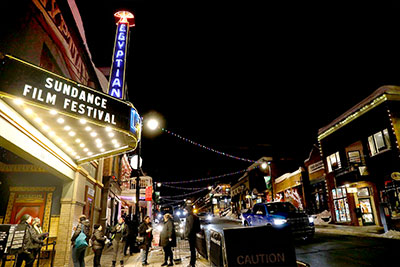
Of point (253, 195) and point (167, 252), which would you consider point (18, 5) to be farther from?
point (253, 195)

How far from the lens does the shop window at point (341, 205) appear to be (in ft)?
69.2

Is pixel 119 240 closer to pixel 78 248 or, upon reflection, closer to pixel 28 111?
pixel 78 248

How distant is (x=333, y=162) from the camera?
23094 mm

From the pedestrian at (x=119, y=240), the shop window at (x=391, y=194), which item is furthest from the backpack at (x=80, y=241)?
the shop window at (x=391, y=194)

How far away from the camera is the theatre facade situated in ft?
17.9

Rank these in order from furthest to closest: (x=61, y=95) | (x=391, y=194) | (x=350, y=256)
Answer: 1. (x=391, y=194)
2. (x=350, y=256)
3. (x=61, y=95)

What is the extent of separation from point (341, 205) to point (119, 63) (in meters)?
21.9

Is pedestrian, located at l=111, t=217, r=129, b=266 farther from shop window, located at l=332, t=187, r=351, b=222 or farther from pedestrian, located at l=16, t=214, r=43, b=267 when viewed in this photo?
shop window, located at l=332, t=187, r=351, b=222

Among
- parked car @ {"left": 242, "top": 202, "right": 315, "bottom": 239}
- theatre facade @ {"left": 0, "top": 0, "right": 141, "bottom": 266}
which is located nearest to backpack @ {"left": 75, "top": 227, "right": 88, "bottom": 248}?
theatre facade @ {"left": 0, "top": 0, "right": 141, "bottom": 266}

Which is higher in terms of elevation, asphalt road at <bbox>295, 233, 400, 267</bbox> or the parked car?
the parked car

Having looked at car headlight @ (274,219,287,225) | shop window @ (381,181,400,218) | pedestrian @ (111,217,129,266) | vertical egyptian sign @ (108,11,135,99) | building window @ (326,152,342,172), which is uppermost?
vertical egyptian sign @ (108,11,135,99)

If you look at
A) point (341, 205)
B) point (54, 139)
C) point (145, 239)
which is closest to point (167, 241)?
point (145, 239)

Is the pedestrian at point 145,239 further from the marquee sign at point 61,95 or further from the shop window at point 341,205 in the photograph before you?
the shop window at point 341,205

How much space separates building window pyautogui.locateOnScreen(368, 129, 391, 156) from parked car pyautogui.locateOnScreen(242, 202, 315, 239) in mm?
9785
